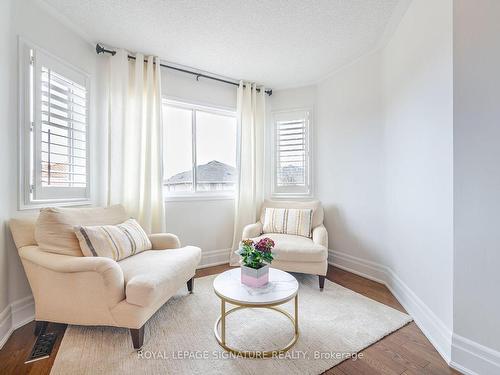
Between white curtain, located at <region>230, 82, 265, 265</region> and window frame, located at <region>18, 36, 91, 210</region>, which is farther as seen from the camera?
white curtain, located at <region>230, 82, 265, 265</region>

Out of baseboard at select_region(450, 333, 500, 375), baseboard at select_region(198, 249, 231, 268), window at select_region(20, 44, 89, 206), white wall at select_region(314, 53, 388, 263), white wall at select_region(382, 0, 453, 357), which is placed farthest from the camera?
baseboard at select_region(198, 249, 231, 268)

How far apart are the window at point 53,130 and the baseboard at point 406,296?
3099 millimetres

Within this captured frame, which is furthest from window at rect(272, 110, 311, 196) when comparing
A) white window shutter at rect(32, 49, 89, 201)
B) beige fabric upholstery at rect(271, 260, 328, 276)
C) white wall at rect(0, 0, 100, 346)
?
white wall at rect(0, 0, 100, 346)

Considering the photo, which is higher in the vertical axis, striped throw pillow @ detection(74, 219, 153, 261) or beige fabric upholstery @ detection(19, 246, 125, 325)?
striped throw pillow @ detection(74, 219, 153, 261)

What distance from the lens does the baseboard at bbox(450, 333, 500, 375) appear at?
132 centimetres

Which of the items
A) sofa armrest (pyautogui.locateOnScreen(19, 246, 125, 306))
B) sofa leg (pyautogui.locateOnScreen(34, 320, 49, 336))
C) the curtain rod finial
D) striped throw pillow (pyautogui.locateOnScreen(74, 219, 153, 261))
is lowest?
sofa leg (pyautogui.locateOnScreen(34, 320, 49, 336))

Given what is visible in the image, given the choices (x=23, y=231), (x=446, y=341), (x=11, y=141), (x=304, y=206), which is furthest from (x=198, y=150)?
(x=446, y=341)

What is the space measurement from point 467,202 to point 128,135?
2.96 meters

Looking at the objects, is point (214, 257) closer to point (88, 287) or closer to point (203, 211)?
point (203, 211)

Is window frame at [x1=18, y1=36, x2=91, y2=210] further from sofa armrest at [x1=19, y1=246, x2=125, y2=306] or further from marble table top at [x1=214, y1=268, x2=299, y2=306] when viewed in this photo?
marble table top at [x1=214, y1=268, x2=299, y2=306]

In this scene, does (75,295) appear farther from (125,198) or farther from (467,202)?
(467,202)

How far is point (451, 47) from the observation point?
148 cm

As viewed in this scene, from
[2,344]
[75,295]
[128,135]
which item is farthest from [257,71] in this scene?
[2,344]

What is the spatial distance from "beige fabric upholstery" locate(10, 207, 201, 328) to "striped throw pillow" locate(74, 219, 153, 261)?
0.46 feet
